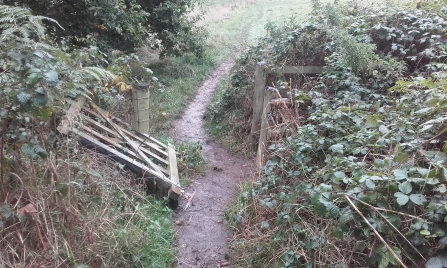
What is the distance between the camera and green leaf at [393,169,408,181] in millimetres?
2432

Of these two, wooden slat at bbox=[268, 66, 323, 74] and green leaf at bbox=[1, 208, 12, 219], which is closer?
green leaf at bbox=[1, 208, 12, 219]

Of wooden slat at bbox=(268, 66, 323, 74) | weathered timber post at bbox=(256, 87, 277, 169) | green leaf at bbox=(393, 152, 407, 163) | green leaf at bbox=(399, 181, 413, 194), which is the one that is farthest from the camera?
wooden slat at bbox=(268, 66, 323, 74)

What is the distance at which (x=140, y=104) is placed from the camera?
5734 mm

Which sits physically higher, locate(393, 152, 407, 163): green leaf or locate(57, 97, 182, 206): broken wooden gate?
locate(393, 152, 407, 163): green leaf

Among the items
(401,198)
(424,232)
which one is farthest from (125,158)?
(424,232)

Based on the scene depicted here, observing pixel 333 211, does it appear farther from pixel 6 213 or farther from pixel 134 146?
pixel 134 146

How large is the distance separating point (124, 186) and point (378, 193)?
114 inches

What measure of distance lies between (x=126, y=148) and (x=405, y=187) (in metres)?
3.61

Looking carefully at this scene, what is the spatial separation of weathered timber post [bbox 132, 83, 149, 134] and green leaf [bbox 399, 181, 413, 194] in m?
4.27

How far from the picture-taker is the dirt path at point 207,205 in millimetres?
3971

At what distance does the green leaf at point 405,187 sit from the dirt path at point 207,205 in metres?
2.10

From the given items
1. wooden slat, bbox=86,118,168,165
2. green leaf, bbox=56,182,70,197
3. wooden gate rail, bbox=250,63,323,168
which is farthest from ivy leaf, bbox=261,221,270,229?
wooden gate rail, bbox=250,63,323,168

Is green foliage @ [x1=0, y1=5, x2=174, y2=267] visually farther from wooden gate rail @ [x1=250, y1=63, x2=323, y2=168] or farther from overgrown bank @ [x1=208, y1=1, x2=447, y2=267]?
wooden gate rail @ [x1=250, y1=63, x2=323, y2=168]

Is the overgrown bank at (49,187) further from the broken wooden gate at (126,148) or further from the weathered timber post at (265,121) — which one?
the weathered timber post at (265,121)
